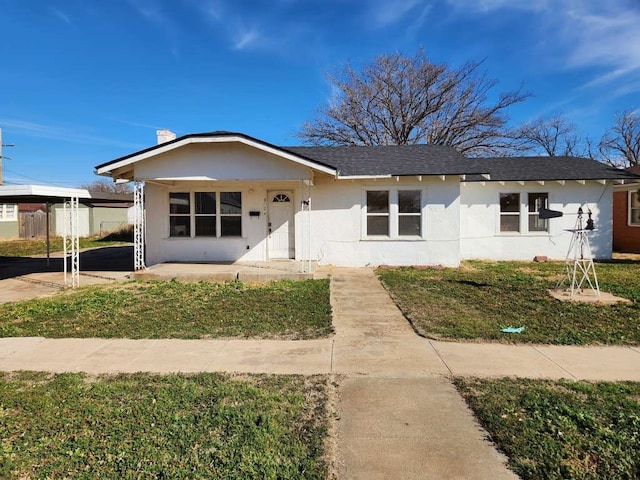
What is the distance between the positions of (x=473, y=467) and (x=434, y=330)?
342cm

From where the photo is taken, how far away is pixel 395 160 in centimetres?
1378

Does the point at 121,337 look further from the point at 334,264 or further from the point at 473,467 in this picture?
the point at 334,264

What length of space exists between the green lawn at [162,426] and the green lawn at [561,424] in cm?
150

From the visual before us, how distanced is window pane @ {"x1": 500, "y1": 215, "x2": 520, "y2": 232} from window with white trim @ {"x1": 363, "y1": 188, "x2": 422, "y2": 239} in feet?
13.2

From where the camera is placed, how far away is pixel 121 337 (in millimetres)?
5984

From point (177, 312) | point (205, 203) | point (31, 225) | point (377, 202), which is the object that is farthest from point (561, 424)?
point (31, 225)

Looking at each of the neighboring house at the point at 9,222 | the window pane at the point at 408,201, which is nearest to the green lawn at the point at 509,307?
the window pane at the point at 408,201

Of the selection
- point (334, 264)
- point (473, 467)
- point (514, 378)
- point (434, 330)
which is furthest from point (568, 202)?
point (473, 467)

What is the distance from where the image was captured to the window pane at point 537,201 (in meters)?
14.8

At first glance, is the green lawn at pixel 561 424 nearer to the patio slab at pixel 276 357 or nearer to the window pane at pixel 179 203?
the patio slab at pixel 276 357

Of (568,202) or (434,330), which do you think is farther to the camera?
(568,202)

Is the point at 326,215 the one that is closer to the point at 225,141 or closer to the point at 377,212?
the point at 377,212

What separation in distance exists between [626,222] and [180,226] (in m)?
18.6

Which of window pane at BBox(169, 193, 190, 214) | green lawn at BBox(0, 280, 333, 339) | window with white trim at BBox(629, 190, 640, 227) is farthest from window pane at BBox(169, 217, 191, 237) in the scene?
window with white trim at BBox(629, 190, 640, 227)
